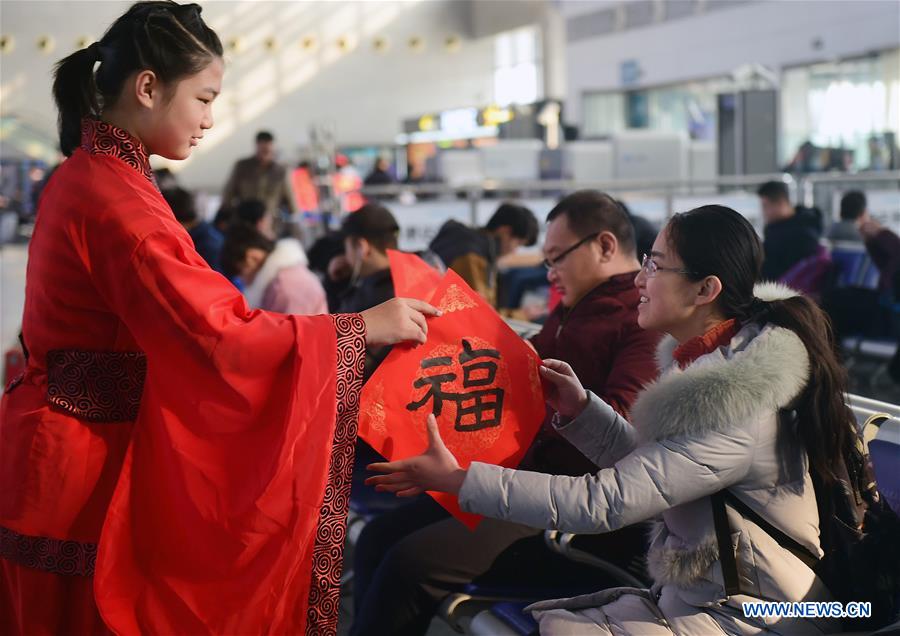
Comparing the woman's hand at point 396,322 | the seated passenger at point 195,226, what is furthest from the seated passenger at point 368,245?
the woman's hand at point 396,322

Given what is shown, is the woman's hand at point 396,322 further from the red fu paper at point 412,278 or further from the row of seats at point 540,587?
the row of seats at point 540,587

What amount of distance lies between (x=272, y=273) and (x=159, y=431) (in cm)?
275

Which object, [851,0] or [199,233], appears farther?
[851,0]

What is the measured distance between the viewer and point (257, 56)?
2652cm

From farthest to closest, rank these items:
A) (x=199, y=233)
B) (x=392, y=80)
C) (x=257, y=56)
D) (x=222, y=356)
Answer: (x=392, y=80) → (x=257, y=56) → (x=199, y=233) → (x=222, y=356)

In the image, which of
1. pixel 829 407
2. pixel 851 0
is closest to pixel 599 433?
pixel 829 407

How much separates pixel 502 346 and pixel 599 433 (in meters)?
0.26

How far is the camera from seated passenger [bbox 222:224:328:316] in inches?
171

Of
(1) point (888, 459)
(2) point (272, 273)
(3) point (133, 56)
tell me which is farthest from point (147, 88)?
(2) point (272, 273)

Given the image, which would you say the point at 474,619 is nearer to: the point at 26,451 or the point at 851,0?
the point at 26,451

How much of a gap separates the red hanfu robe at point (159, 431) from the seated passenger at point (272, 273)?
8.22 feet

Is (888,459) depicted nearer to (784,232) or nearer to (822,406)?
(822,406)

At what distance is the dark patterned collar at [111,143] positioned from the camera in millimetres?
1727

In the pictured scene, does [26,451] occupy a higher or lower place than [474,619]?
higher
